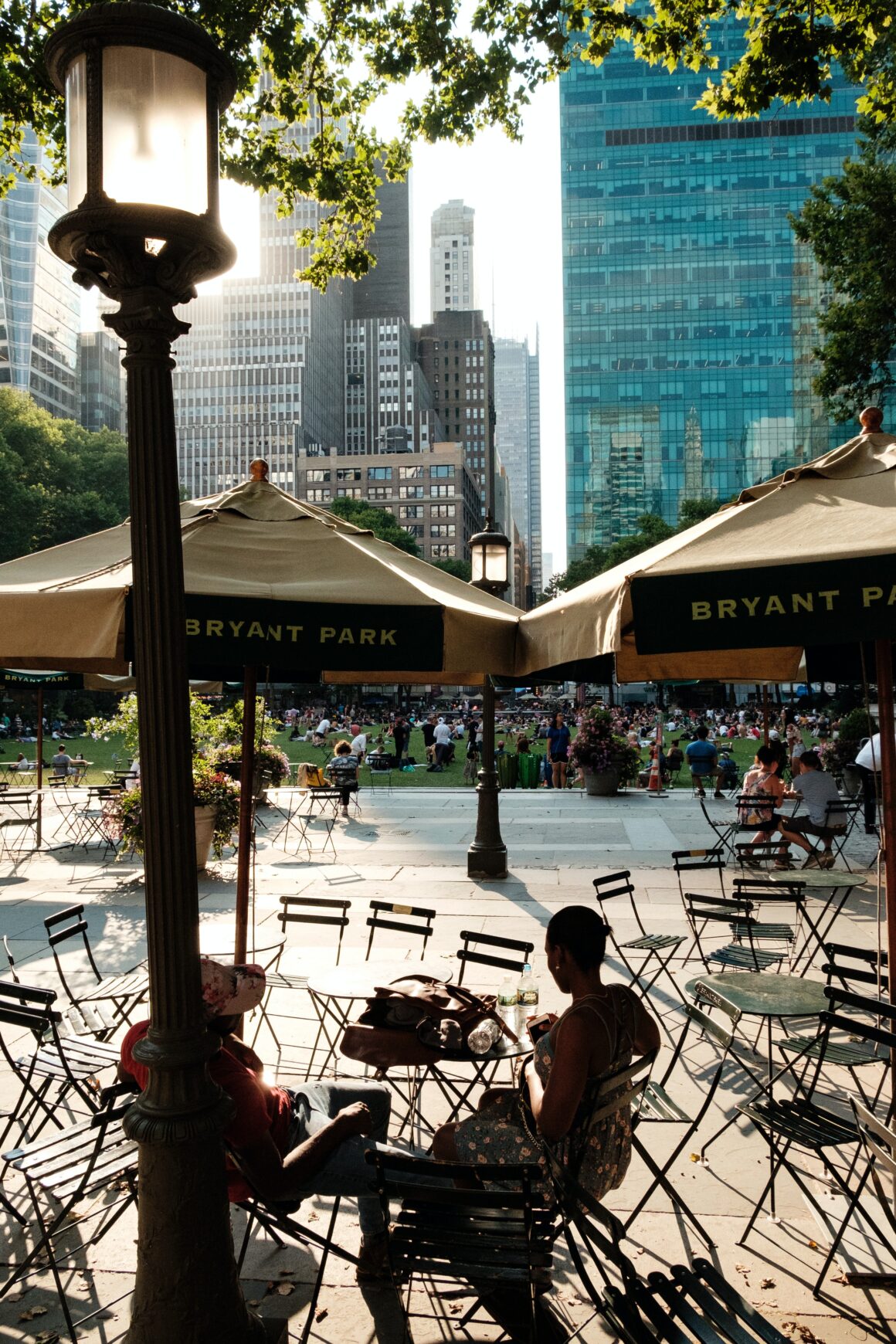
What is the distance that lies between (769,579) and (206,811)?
10.00m

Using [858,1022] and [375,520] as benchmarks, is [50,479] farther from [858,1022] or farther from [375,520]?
[858,1022]

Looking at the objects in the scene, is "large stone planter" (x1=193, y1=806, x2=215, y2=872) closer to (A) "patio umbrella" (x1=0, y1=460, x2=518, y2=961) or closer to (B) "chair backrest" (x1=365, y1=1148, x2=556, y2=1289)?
(A) "patio umbrella" (x1=0, y1=460, x2=518, y2=961)

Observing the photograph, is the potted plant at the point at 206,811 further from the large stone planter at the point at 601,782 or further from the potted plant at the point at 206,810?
the large stone planter at the point at 601,782

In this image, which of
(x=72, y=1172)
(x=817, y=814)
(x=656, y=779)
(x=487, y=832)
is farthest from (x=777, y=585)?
(x=656, y=779)

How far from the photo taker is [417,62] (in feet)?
29.9

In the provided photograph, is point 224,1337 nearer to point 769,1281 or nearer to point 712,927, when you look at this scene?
point 769,1281

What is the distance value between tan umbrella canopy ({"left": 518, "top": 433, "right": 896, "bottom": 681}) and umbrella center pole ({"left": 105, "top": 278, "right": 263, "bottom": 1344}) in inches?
75.7

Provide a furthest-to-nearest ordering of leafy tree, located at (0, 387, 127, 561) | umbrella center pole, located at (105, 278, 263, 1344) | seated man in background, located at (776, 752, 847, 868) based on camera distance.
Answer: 1. leafy tree, located at (0, 387, 127, 561)
2. seated man in background, located at (776, 752, 847, 868)
3. umbrella center pole, located at (105, 278, 263, 1344)

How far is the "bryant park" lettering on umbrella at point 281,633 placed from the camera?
4.09 m

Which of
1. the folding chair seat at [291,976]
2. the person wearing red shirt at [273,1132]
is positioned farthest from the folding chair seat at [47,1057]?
the folding chair seat at [291,976]

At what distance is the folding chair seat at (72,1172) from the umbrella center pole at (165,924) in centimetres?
54

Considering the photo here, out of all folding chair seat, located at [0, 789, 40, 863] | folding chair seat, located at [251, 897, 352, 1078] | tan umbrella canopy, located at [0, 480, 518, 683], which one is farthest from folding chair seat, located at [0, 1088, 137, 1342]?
folding chair seat, located at [0, 789, 40, 863]

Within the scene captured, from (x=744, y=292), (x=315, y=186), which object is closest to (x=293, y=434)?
(x=744, y=292)

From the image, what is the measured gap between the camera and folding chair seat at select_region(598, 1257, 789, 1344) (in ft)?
8.75
